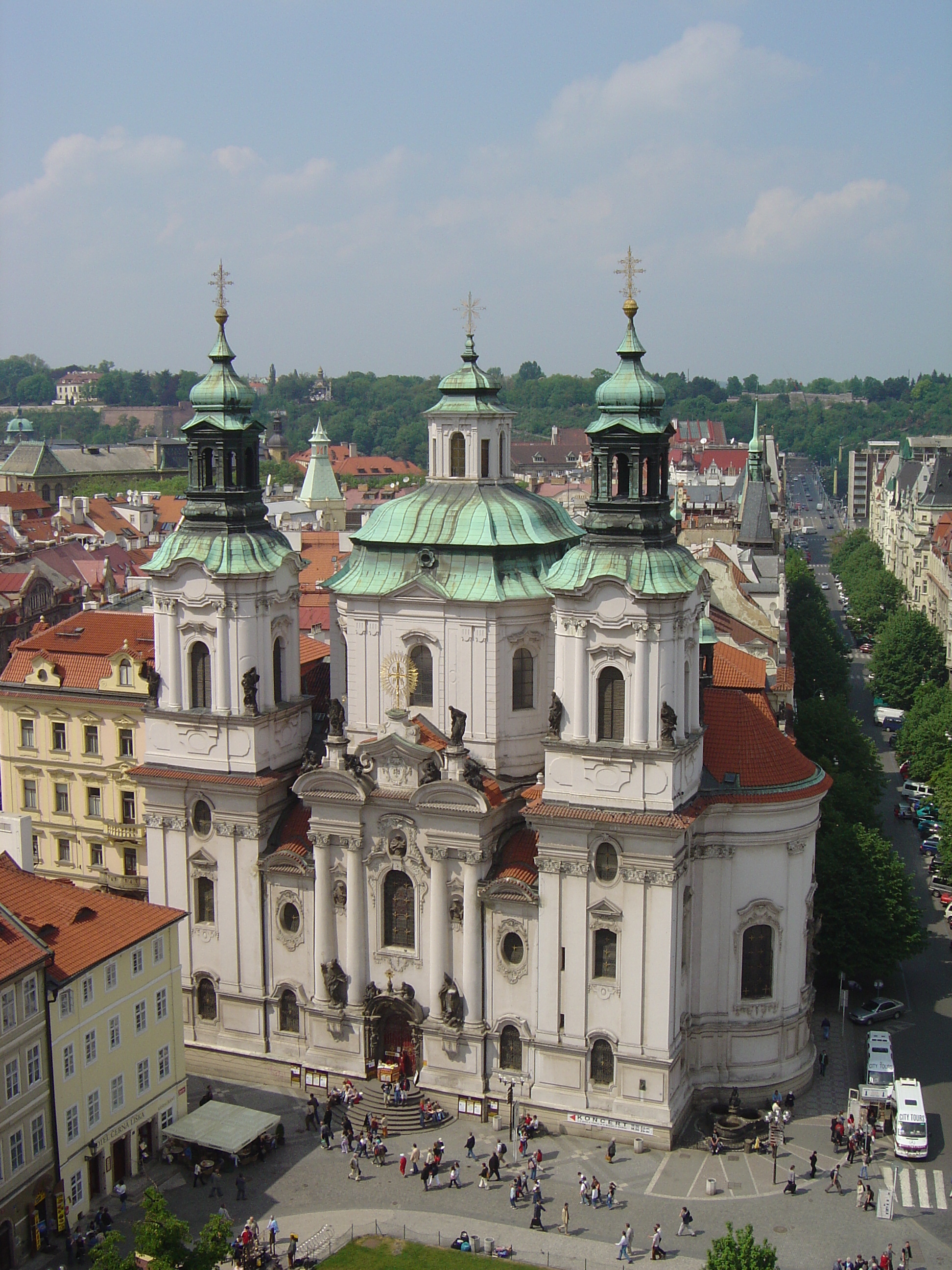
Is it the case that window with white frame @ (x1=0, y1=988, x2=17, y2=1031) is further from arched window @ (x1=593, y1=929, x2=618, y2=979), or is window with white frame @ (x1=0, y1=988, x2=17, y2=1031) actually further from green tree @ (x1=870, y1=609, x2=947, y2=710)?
green tree @ (x1=870, y1=609, x2=947, y2=710)

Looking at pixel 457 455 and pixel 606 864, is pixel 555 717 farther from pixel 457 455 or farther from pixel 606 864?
pixel 457 455

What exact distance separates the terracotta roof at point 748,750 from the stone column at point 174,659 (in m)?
20.7

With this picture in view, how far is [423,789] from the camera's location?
53594 mm

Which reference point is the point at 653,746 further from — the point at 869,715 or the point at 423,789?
the point at 869,715

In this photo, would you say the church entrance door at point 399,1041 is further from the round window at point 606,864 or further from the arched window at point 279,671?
the arched window at point 279,671

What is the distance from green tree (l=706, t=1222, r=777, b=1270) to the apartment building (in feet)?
68.1

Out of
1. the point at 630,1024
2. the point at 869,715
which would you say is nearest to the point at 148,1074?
the point at 630,1024

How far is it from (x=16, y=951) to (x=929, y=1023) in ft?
127

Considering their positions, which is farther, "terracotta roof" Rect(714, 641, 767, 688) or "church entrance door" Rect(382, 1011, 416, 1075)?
"terracotta roof" Rect(714, 641, 767, 688)

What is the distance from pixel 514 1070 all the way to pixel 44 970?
18.4m

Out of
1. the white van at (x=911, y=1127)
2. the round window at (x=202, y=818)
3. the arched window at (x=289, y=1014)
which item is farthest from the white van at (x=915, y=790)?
the round window at (x=202, y=818)

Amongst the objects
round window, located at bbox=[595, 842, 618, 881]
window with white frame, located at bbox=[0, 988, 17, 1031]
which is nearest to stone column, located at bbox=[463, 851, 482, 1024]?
round window, located at bbox=[595, 842, 618, 881]

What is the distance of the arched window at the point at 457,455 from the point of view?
5844cm

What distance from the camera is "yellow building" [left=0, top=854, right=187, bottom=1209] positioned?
47.0 m
